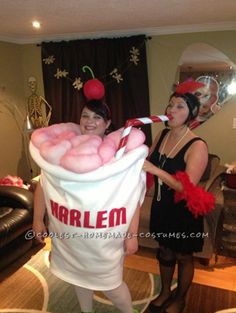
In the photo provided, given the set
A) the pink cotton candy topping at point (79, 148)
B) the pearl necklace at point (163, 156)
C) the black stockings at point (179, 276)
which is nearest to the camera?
the pink cotton candy topping at point (79, 148)

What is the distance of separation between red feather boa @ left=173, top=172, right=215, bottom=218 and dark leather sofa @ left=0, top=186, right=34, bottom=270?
1371 millimetres

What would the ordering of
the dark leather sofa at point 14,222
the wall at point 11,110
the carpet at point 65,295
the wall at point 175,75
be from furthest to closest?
the wall at point 11,110, the wall at point 175,75, the dark leather sofa at point 14,222, the carpet at point 65,295

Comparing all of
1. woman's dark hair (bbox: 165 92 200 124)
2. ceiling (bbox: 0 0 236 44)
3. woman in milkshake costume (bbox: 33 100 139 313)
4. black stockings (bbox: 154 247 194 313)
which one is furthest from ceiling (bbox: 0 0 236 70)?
black stockings (bbox: 154 247 194 313)

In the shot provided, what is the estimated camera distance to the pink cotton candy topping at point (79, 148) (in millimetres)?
1212

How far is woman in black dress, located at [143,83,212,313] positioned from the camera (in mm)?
1549

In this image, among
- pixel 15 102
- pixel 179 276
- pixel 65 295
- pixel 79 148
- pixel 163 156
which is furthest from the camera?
pixel 15 102

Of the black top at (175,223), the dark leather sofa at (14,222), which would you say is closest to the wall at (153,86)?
the dark leather sofa at (14,222)

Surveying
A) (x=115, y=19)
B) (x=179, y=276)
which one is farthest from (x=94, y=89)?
(x=115, y=19)

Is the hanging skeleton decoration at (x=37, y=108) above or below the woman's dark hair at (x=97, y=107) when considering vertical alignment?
above

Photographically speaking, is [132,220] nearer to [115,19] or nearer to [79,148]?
[79,148]

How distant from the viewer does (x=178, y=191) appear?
61.2 inches

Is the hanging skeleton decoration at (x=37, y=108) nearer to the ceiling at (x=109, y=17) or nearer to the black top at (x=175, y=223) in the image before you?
the ceiling at (x=109, y=17)

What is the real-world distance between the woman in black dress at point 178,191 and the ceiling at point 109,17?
89 centimetres

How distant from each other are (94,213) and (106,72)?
2290 mm
